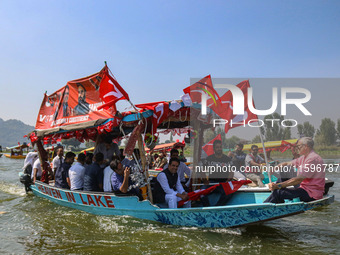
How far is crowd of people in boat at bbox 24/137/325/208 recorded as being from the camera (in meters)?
4.75

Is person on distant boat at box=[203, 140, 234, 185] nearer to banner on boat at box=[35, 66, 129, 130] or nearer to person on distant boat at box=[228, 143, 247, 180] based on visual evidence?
person on distant boat at box=[228, 143, 247, 180]

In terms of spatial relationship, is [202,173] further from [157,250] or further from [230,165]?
[157,250]

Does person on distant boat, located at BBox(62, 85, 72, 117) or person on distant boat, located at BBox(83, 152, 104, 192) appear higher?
person on distant boat, located at BBox(62, 85, 72, 117)

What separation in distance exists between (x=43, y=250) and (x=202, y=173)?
13.4 feet

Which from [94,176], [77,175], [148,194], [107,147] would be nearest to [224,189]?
[148,194]

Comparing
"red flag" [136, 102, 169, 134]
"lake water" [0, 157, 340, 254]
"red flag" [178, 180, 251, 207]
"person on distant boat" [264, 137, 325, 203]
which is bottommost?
"lake water" [0, 157, 340, 254]

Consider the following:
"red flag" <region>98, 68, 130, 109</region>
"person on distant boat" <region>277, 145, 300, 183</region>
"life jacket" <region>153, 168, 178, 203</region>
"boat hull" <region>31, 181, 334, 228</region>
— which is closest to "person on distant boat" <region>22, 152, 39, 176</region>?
"boat hull" <region>31, 181, 334, 228</region>

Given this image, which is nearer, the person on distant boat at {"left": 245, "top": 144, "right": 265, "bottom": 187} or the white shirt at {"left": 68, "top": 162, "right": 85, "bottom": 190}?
the white shirt at {"left": 68, "top": 162, "right": 85, "bottom": 190}

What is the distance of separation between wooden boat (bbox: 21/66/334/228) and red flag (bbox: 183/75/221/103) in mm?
280

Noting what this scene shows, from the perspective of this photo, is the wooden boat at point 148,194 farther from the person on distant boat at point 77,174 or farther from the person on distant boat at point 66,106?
the person on distant boat at point 77,174

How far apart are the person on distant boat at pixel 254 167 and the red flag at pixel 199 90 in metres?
3.03

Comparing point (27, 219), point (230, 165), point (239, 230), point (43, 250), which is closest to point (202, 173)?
point (230, 165)

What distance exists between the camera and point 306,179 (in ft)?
15.8

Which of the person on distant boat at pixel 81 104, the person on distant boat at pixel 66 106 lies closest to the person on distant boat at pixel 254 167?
the person on distant boat at pixel 81 104
